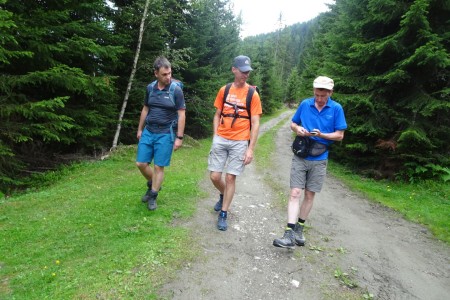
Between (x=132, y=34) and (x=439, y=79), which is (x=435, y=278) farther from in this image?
(x=132, y=34)

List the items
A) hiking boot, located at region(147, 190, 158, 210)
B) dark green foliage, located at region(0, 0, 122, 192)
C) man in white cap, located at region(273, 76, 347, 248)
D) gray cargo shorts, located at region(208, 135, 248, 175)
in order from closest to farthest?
1. man in white cap, located at region(273, 76, 347, 248)
2. gray cargo shorts, located at region(208, 135, 248, 175)
3. hiking boot, located at region(147, 190, 158, 210)
4. dark green foliage, located at region(0, 0, 122, 192)

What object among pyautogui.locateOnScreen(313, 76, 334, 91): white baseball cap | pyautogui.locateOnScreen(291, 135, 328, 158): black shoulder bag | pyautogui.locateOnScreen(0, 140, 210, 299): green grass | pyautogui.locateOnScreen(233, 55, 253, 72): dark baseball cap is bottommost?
pyautogui.locateOnScreen(0, 140, 210, 299): green grass

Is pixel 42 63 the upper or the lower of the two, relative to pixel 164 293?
upper

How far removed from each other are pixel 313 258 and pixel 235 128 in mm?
2269

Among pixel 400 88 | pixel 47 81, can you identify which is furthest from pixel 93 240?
pixel 400 88

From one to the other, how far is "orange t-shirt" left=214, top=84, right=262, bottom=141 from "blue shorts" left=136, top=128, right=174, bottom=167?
3.41ft

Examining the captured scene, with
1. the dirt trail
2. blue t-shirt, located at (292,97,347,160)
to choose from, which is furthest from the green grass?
blue t-shirt, located at (292,97,347,160)

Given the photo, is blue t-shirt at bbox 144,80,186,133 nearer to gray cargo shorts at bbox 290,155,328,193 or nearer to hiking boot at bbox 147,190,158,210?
hiking boot at bbox 147,190,158,210

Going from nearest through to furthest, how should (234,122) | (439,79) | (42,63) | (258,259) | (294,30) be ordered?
(258,259)
(234,122)
(42,63)
(439,79)
(294,30)

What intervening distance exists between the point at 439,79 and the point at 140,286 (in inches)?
427

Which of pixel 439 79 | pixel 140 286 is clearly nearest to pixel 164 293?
pixel 140 286

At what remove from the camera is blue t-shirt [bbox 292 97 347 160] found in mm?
4716

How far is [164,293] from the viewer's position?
3.58 metres

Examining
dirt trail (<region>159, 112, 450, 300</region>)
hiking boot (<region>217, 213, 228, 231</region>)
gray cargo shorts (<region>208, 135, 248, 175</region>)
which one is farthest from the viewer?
hiking boot (<region>217, 213, 228, 231</region>)
